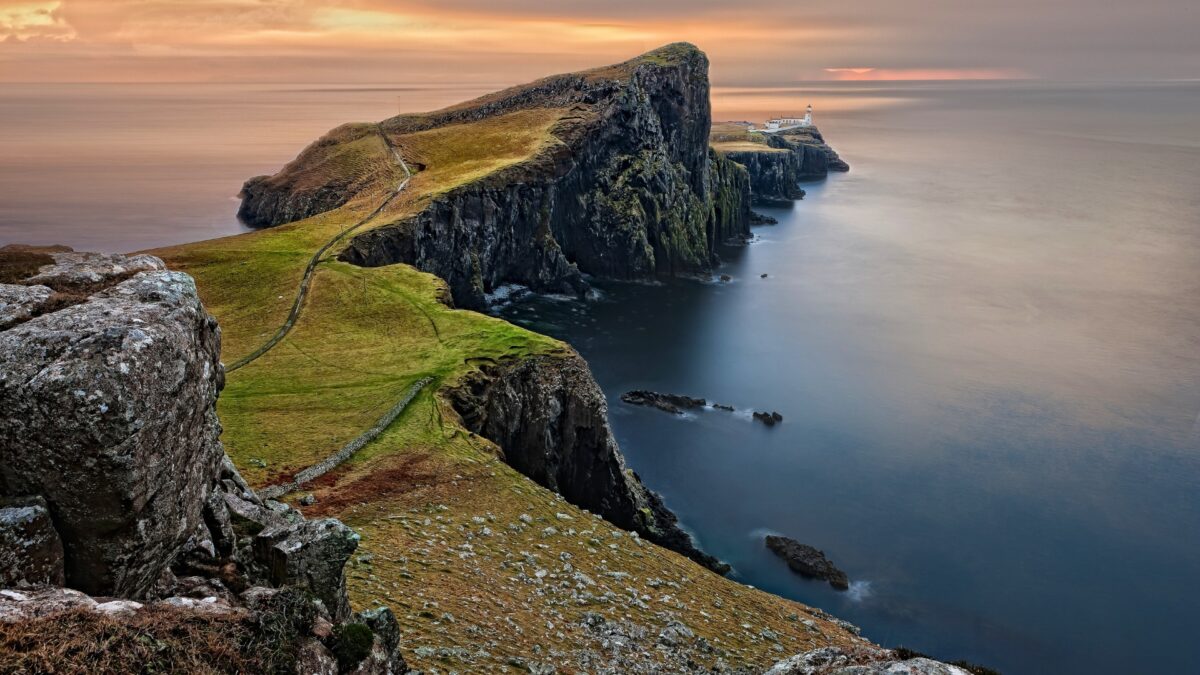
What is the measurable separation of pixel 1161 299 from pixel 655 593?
15651 cm

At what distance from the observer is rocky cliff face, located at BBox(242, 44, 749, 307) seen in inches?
5399

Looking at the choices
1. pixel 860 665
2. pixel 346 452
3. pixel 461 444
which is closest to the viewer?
pixel 860 665

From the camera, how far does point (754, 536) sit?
72000 mm

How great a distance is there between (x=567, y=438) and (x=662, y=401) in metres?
36.1

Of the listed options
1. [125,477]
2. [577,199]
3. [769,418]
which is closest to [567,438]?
[769,418]

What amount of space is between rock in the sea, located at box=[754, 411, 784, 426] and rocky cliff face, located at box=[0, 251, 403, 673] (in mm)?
80544

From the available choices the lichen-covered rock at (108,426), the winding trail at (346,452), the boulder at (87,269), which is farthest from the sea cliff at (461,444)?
the boulder at (87,269)

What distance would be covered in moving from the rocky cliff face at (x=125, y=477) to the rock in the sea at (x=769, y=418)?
8054cm

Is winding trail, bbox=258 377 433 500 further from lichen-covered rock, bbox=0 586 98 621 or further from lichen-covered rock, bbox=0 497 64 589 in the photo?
lichen-covered rock, bbox=0 586 98 621

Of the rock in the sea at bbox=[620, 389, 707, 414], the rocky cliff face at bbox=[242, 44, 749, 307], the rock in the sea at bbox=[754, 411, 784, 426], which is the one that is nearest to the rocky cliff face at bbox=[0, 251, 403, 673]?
the rock in the sea at bbox=[620, 389, 707, 414]

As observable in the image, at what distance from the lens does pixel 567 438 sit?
66.4m

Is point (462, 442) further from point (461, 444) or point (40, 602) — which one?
point (40, 602)

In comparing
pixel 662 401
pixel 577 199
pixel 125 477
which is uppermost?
pixel 577 199

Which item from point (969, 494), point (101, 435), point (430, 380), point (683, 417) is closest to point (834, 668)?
point (101, 435)
